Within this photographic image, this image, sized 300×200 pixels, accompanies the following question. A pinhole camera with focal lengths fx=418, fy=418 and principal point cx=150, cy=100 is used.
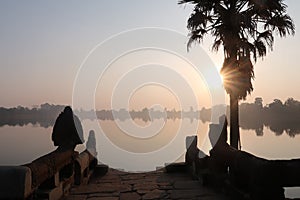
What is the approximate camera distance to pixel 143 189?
9.79 meters

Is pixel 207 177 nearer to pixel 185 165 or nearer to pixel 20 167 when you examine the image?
pixel 185 165

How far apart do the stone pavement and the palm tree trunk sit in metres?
3.62

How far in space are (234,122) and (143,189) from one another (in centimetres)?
686

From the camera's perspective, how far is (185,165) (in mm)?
13258

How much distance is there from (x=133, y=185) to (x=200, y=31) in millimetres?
8046

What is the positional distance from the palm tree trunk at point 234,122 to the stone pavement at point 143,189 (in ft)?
11.9

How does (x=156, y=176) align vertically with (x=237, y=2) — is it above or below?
below

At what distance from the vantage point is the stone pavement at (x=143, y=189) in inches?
348

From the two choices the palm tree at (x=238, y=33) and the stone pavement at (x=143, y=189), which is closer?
the stone pavement at (x=143, y=189)

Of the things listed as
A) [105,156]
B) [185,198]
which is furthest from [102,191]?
[105,156]

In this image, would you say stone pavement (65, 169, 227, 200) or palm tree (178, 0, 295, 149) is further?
palm tree (178, 0, 295, 149)

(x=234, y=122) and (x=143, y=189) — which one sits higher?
(x=234, y=122)

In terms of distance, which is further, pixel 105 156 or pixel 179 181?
pixel 105 156

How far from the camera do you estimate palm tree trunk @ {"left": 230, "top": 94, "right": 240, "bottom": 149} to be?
15423 mm
